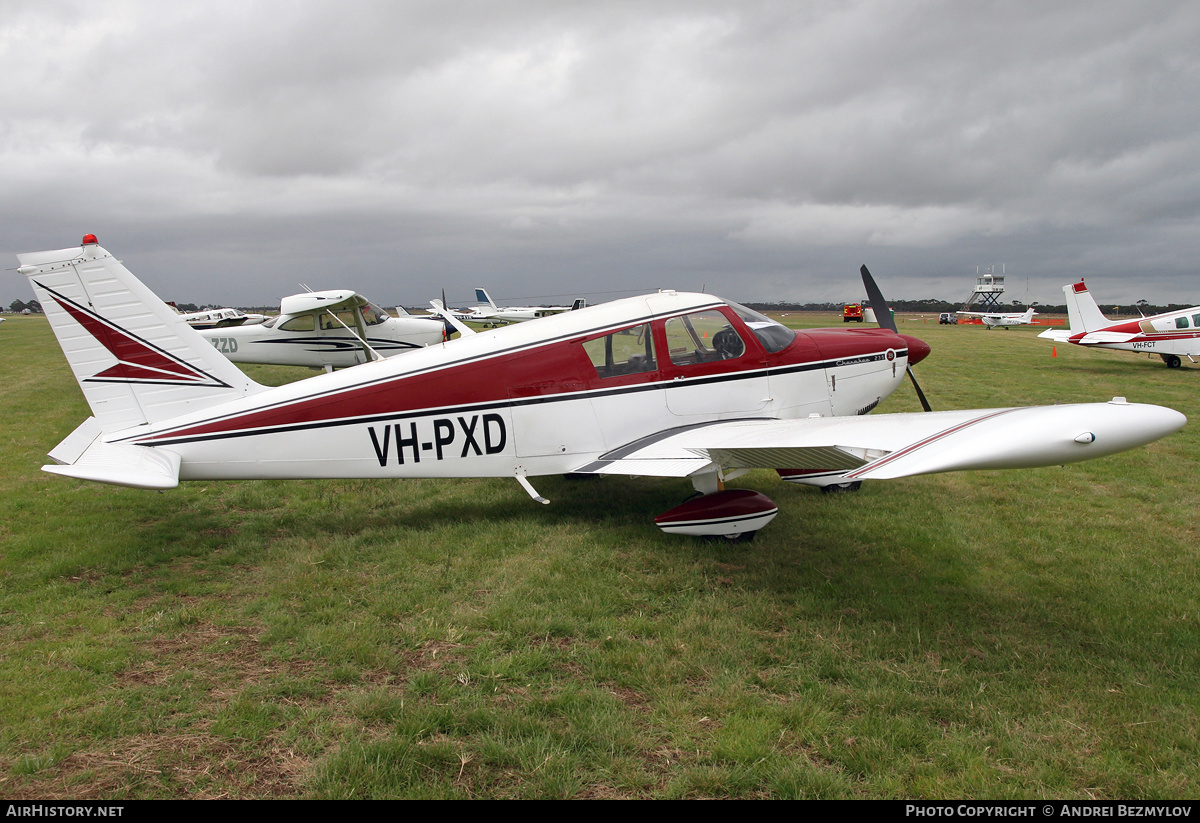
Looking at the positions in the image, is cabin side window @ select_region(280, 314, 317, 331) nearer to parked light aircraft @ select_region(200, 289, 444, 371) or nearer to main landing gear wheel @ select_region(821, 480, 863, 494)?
parked light aircraft @ select_region(200, 289, 444, 371)

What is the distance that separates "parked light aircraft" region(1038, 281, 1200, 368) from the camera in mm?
18953

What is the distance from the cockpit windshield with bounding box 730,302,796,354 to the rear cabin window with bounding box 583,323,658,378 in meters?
1.08

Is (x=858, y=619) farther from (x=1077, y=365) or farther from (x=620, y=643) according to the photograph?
(x=1077, y=365)

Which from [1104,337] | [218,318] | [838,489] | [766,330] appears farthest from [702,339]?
[218,318]

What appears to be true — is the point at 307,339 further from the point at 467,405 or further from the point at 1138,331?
the point at 1138,331

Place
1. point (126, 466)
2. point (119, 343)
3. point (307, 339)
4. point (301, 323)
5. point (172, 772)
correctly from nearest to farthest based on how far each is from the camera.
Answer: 1. point (172, 772)
2. point (126, 466)
3. point (119, 343)
4. point (301, 323)
5. point (307, 339)

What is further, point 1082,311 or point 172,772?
point 1082,311

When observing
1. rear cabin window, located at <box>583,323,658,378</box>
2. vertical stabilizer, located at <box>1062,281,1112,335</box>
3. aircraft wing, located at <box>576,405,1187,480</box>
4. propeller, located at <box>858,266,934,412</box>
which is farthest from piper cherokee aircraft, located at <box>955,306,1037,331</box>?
aircraft wing, located at <box>576,405,1187,480</box>

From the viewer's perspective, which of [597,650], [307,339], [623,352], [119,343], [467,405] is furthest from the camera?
[307,339]

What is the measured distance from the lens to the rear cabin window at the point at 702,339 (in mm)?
6363

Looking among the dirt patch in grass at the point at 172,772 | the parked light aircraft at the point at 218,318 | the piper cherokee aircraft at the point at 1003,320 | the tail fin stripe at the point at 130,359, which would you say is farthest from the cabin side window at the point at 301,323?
the piper cherokee aircraft at the point at 1003,320

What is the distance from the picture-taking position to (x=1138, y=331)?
19750mm

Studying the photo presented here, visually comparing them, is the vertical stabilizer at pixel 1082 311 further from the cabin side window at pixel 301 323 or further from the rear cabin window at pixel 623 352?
the cabin side window at pixel 301 323

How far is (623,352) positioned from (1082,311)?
21.9 metres
